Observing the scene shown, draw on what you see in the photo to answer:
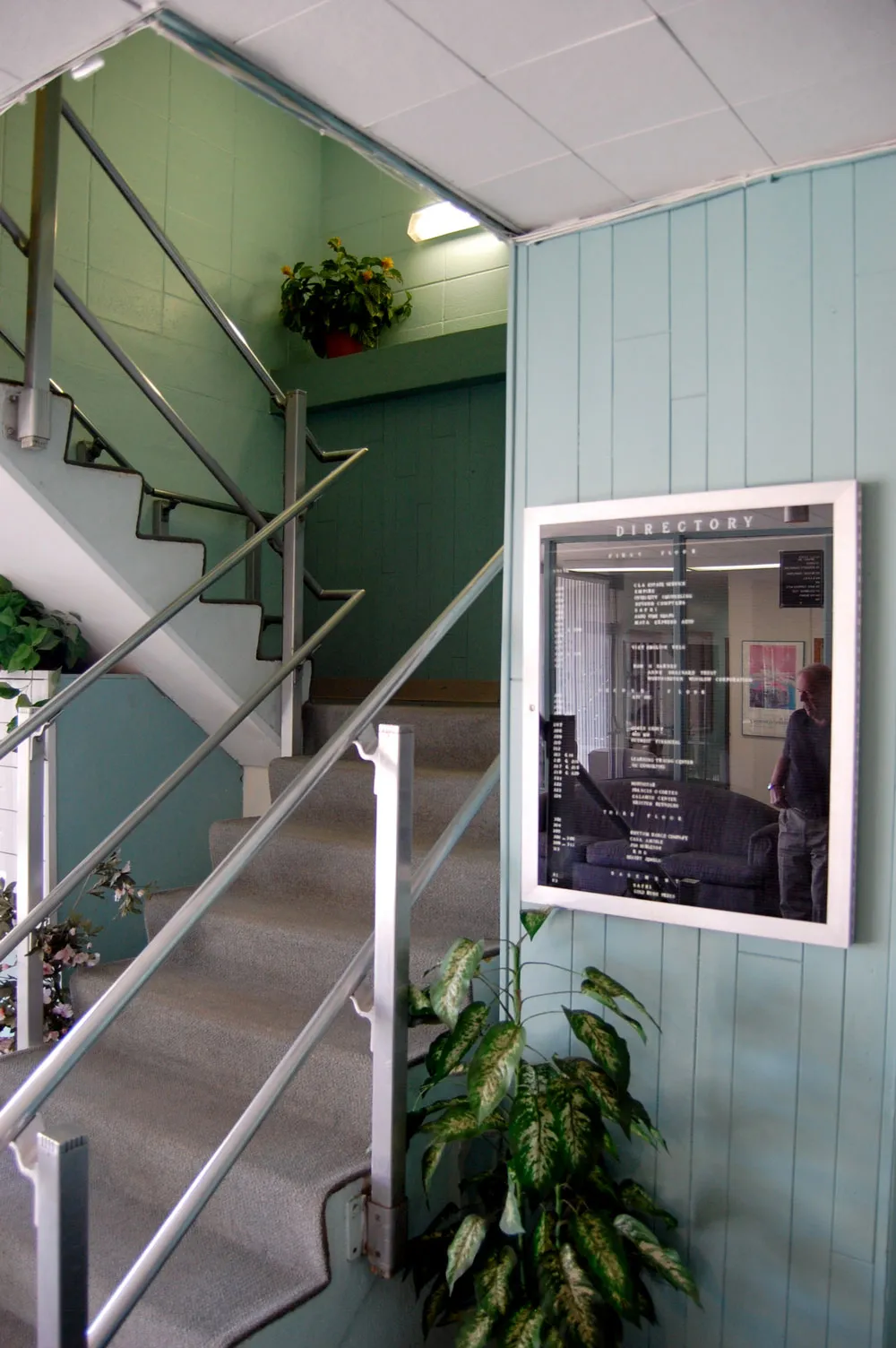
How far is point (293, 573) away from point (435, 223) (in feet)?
7.26

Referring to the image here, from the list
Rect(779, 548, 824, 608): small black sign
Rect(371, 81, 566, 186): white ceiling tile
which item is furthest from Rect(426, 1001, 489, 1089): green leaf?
Rect(371, 81, 566, 186): white ceiling tile

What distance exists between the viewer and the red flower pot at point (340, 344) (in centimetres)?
486

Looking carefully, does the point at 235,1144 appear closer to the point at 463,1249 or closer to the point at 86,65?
the point at 463,1249

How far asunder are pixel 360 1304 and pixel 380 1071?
17.1 inches

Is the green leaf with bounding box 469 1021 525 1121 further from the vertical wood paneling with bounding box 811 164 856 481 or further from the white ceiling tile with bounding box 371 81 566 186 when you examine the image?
the white ceiling tile with bounding box 371 81 566 186

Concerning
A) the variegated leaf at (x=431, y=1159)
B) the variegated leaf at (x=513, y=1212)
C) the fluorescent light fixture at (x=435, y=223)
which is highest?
the fluorescent light fixture at (x=435, y=223)

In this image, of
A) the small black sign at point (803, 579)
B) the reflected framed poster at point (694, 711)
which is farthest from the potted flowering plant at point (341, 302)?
the small black sign at point (803, 579)

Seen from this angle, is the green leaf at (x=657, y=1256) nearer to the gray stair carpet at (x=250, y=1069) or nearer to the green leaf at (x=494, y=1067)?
the green leaf at (x=494, y=1067)

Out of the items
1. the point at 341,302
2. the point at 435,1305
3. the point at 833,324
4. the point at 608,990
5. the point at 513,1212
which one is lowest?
the point at 435,1305

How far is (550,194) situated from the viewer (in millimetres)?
2020

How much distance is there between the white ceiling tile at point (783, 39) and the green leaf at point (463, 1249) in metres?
1.92

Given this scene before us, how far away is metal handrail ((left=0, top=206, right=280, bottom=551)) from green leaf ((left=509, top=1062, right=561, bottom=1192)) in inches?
90.3

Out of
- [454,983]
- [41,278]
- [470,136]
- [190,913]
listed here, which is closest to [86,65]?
[470,136]

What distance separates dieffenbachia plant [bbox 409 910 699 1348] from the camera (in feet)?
5.55
